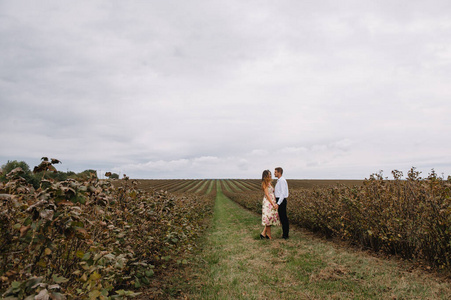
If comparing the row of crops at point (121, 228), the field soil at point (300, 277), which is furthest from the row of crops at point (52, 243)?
the field soil at point (300, 277)

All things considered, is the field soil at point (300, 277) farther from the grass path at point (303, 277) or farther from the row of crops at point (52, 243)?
the row of crops at point (52, 243)

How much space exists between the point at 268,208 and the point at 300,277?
340 centimetres

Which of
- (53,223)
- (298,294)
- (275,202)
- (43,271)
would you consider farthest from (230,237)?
(53,223)

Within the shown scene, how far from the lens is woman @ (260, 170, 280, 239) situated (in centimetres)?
800

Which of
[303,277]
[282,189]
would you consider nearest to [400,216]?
[303,277]

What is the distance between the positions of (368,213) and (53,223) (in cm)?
653

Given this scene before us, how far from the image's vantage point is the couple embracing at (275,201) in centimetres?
799

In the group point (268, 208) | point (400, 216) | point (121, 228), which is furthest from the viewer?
point (268, 208)

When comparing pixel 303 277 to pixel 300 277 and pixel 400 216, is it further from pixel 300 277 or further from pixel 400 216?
pixel 400 216

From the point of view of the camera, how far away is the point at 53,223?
1980 millimetres

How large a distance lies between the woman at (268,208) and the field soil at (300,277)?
115 centimetres

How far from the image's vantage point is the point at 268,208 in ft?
26.7

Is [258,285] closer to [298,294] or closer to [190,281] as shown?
[298,294]

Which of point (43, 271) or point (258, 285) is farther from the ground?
point (43, 271)
